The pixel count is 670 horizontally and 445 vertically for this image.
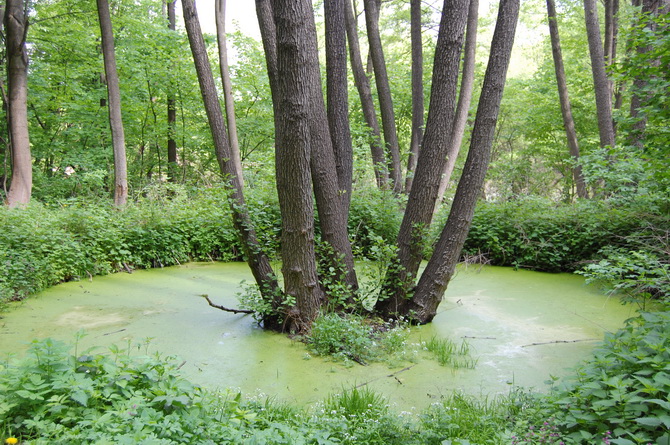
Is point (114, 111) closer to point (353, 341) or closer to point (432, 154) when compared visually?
point (432, 154)

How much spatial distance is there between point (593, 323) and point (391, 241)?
12.6 feet

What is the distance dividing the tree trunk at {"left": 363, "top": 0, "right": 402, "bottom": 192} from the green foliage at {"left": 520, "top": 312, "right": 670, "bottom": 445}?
7.91m

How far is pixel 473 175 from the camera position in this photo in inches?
187

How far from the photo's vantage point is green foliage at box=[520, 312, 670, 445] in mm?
2072

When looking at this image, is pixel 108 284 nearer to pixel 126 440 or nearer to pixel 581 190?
pixel 126 440

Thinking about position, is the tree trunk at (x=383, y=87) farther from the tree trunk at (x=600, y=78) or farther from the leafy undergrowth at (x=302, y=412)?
the leafy undergrowth at (x=302, y=412)

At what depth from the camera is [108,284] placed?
6.34 m

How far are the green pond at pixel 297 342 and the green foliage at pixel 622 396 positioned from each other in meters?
0.89

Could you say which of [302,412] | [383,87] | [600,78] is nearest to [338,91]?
[302,412]

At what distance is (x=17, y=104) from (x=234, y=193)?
596 centimetres

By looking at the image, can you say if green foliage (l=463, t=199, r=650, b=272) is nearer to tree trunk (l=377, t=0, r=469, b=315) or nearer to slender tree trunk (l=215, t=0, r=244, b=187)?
tree trunk (l=377, t=0, r=469, b=315)

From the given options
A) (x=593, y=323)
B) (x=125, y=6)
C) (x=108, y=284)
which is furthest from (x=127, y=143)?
(x=593, y=323)

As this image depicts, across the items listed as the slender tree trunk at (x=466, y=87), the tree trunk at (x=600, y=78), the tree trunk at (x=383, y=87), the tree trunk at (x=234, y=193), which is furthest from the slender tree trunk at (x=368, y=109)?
the tree trunk at (x=234, y=193)

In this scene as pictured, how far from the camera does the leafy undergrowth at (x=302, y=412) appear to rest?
2133 millimetres
